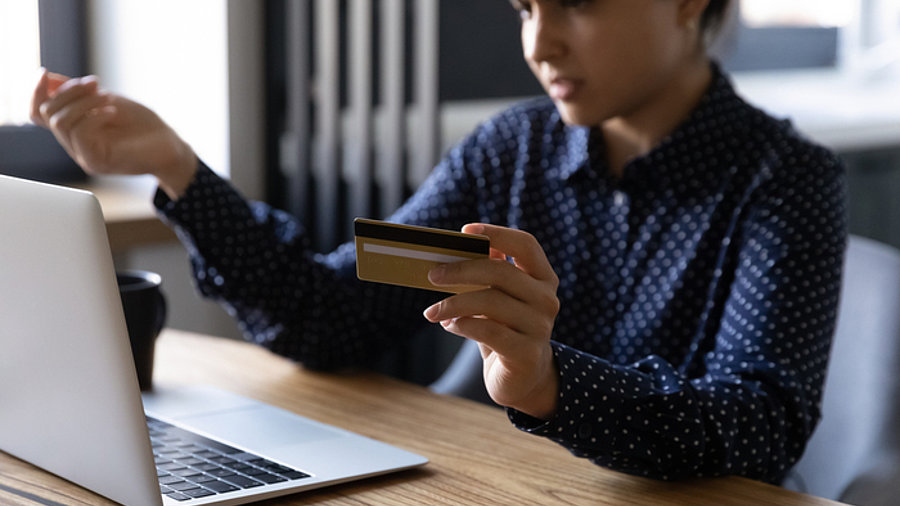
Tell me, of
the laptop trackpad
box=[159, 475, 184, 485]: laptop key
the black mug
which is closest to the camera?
box=[159, 475, 184, 485]: laptop key

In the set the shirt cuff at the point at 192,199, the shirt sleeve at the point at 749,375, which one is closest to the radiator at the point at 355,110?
the shirt cuff at the point at 192,199

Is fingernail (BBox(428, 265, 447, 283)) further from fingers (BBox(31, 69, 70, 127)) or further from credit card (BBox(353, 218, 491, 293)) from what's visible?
fingers (BBox(31, 69, 70, 127))

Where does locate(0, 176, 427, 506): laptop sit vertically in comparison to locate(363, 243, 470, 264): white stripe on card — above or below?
below

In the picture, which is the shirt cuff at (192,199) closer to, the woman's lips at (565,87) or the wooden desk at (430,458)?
the wooden desk at (430,458)

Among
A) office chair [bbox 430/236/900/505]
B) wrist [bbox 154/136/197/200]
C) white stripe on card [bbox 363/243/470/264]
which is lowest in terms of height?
office chair [bbox 430/236/900/505]

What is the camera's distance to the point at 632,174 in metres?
1.20

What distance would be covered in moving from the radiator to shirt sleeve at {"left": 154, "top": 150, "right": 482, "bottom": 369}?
0.48 m

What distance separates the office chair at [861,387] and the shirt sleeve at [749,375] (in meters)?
0.14

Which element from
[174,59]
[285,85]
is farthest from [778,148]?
[174,59]

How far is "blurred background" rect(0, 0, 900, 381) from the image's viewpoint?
1749 mm

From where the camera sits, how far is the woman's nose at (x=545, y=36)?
1.08 m

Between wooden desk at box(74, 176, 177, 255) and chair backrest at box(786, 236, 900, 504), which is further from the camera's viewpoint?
wooden desk at box(74, 176, 177, 255)

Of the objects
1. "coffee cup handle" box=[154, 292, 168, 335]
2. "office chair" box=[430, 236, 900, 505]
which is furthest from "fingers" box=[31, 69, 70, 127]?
"office chair" box=[430, 236, 900, 505]

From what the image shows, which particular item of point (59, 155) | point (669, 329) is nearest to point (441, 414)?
point (669, 329)
